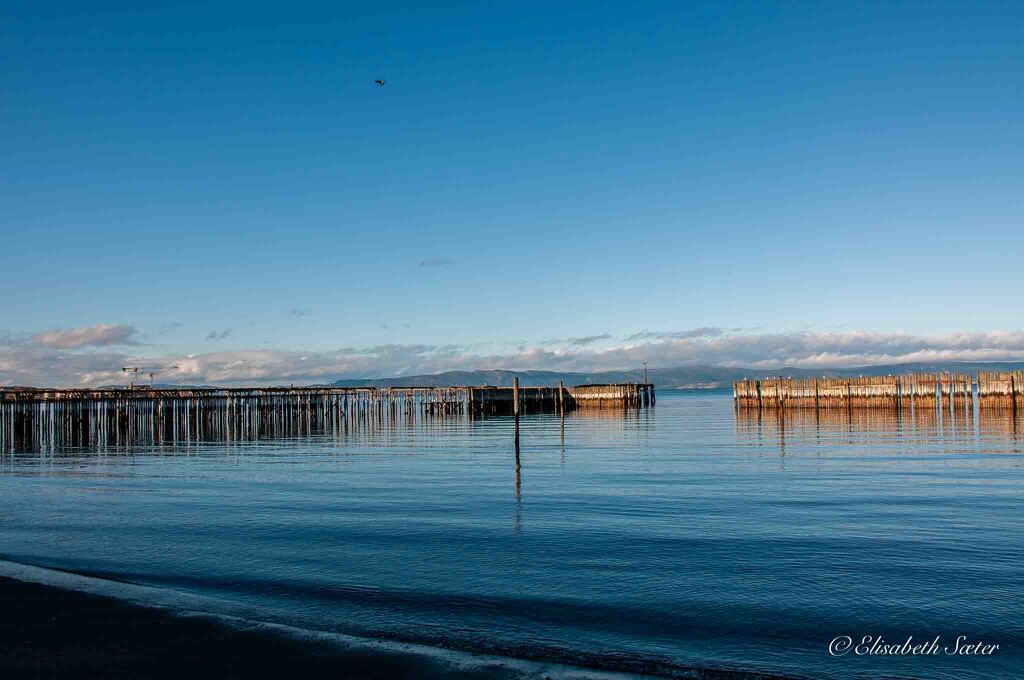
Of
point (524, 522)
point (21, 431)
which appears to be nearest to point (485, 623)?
point (524, 522)

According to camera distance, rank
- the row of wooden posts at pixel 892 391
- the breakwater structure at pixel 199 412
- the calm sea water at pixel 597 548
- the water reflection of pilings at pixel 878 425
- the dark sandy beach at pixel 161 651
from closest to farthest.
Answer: the dark sandy beach at pixel 161 651 < the calm sea water at pixel 597 548 < the water reflection of pilings at pixel 878 425 < the breakwater structure at pixel 199 412 < the row of wooden posts at pixel 892 391

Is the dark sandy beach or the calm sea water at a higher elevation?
the dark sandy beach

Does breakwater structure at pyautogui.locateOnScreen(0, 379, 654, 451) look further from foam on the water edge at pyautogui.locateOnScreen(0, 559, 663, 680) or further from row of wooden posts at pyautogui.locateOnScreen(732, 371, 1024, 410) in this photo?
foam on the water edge at pyautogui.locateOnScreen(0, 559, 663, 680)

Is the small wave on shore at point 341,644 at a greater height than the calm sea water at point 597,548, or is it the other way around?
the small wave on shore at point 341,644

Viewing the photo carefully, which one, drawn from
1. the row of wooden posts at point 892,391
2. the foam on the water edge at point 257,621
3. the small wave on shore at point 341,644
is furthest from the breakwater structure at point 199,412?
the small wave on shore at point 341,644

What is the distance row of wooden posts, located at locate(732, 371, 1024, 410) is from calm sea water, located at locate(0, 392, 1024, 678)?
28.3m

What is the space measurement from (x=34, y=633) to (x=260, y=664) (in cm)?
281

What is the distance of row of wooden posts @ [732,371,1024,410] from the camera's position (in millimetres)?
49906

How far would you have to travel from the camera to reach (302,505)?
662 inches

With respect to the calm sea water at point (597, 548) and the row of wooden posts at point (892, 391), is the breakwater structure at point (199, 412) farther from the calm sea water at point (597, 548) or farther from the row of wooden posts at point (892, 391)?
the row of wooden posts at point (892, 391)

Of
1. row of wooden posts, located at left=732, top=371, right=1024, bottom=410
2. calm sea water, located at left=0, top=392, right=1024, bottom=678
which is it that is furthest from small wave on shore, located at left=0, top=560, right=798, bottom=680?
row of wooden posts, located at left=732, top=371, right=1024, bottom=410

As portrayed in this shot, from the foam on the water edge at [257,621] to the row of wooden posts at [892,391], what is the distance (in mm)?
47064

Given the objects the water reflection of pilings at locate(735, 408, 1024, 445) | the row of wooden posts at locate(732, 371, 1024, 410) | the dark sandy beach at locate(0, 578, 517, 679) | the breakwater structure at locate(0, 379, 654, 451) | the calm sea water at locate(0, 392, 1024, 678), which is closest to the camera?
the dark sandy beach at locate(0, 578, 517, 679)

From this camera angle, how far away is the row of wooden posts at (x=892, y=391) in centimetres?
4991
